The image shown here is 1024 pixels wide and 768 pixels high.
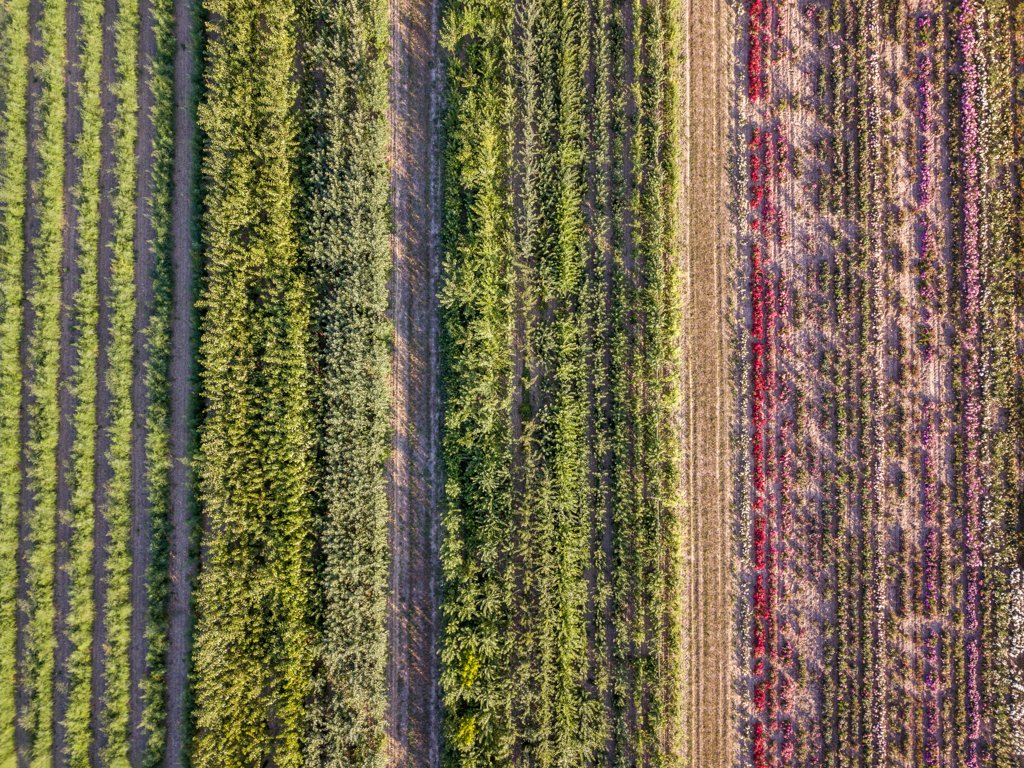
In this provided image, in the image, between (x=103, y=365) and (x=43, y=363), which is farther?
(x=103, y=365)

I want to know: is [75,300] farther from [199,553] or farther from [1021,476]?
[1021,476]

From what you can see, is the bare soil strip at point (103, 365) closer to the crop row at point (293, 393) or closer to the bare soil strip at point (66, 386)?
the bare soil strip at point (66, 386)

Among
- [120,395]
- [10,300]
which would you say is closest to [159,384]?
[120,395]

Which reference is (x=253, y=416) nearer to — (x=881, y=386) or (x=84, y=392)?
(x=84, y=392)

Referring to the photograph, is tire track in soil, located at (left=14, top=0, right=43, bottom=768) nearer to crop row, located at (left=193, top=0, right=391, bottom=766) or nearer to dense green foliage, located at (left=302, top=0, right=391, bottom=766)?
crop row, located at (left=193, top=0, right=391, bottom=766)

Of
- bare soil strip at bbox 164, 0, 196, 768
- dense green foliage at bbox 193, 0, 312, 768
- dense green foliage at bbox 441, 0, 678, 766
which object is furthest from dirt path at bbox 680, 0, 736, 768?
bare soil strip at bbox 164, 0, 196, 768
